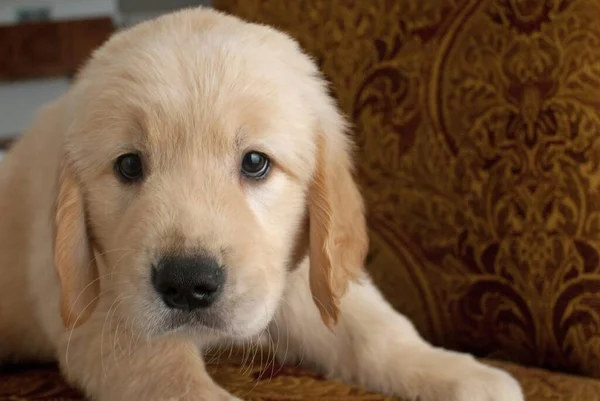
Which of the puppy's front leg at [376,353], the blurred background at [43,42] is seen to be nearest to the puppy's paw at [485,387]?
the puppy's front leg at [376,353]

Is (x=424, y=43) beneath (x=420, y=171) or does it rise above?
above

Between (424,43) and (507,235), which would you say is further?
(424,43)

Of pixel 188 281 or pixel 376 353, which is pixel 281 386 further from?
pixel 188 281

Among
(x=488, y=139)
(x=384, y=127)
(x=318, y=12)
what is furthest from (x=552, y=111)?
(x=318, y=12)

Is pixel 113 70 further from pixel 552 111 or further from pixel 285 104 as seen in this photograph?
pixel 552 111

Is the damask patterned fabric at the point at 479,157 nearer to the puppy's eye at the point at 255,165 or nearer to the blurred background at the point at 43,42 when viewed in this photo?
the puppy's eye at the point at 255,165

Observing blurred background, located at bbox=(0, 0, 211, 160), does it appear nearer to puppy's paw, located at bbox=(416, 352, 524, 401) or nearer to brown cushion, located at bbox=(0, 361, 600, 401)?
brown cushion, located at bbox=(0, 361, 600, 401)
